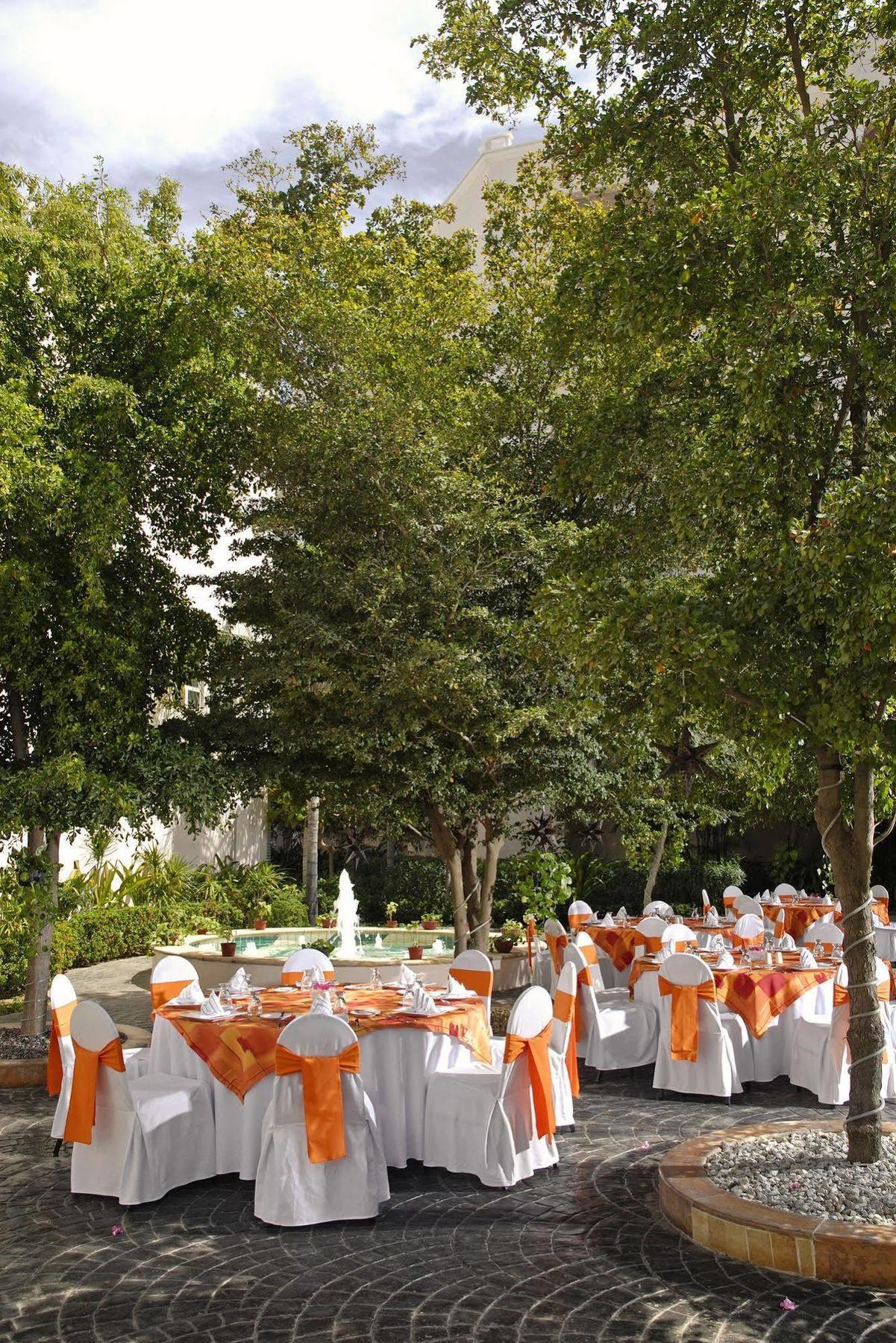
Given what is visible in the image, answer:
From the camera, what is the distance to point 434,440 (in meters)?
9.02

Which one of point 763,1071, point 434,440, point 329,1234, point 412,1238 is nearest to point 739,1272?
point 412,1238

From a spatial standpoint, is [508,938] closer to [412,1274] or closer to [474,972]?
[474,972]

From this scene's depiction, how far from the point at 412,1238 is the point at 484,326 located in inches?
344

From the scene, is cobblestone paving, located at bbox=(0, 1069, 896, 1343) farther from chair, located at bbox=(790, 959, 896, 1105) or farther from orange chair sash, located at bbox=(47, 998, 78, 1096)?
chair, located at bbox=(790, 959, 896, 1105)

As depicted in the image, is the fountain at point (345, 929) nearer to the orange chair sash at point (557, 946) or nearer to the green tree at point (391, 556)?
the orange chair sash at point (557, 946)

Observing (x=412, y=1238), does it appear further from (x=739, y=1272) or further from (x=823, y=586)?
(x=823, y=586)

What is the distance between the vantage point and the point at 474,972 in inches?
327

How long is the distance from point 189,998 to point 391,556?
154 inches

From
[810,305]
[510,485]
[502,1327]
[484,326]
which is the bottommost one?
[502,1327]

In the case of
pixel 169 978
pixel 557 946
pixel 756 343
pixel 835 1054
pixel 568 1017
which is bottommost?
pixel 835 1054

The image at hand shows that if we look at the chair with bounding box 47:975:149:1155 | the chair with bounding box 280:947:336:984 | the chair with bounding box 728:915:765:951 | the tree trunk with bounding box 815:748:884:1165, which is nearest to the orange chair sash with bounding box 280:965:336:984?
the chair with bounding box 280:947:336:984

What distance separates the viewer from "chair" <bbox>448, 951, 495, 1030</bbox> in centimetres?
827

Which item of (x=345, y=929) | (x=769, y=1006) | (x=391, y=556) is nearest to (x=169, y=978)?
(x=391, y=556)

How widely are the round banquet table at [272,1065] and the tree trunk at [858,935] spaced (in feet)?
7.72
